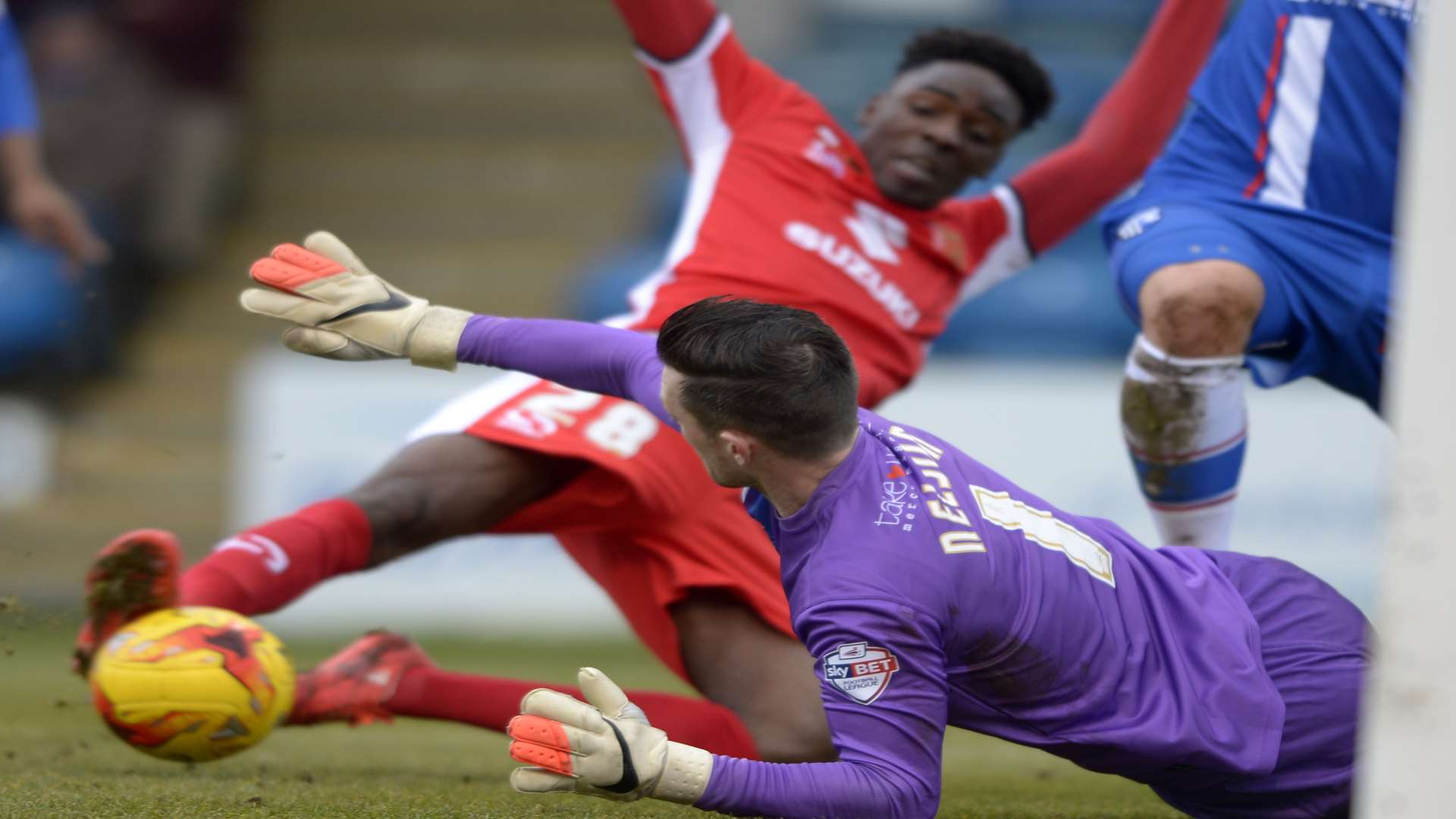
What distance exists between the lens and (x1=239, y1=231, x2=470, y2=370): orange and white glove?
301 cm

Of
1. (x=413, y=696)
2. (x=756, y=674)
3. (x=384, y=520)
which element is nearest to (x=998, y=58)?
(x=756, y=674)

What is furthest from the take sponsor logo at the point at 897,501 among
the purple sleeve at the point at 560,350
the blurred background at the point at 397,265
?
the blurred background at the point at 397,265

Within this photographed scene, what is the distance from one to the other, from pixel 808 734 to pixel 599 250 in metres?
8.84

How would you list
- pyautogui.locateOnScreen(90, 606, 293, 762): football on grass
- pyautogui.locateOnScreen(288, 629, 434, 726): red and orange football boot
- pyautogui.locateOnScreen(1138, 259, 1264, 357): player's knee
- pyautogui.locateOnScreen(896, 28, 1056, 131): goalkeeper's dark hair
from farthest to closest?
pyautogui.locateOnScreen(896, 28, 1056, 131): goalkeeper's dark hair
pyautogui.locateOnScreen(288, 629, 434, 726): red and orange football boot
pyautogui.locateOnScreen(1138, 259, 1264, 357): player's knee
pyautogui.locateOnScreen(90, 606, 293, 762): football on grass

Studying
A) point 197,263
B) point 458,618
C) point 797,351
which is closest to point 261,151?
point 197,263

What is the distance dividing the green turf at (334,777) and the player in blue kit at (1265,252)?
82 centimetres

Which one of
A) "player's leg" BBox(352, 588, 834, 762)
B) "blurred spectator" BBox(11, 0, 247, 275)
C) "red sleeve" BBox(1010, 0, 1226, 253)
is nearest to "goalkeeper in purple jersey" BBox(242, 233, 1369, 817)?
"player's leg" BBox(352, 588, 834, 762)

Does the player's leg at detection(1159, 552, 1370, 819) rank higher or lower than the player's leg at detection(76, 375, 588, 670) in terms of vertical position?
higher

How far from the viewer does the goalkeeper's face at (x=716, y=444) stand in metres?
2.62

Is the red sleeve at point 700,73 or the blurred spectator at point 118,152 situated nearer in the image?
the red sleeve at point 700,73

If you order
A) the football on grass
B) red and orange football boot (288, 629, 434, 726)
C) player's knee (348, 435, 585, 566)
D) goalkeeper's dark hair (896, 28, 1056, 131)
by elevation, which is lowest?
red and orange football boot (288, 629, 434, 726)

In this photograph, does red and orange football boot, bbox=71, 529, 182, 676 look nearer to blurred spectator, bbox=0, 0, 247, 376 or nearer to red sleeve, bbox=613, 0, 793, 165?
red sleeve, bbox=613, 0, 793, 165

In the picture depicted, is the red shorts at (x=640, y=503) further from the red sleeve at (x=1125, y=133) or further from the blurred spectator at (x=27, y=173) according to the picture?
the blurred spectator at (x=27, y=173)

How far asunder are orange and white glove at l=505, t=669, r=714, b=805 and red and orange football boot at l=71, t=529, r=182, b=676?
4.34 ft
